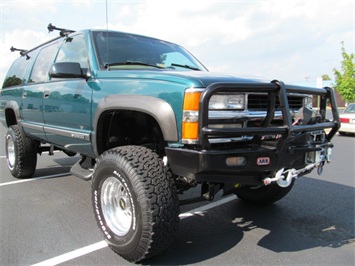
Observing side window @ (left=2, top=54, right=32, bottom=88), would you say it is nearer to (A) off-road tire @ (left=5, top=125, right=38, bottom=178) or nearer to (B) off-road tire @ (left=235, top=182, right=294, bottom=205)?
(A) off-road tire @ (left=5, top=125, right=38, bottom=178)

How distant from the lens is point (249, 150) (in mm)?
2588

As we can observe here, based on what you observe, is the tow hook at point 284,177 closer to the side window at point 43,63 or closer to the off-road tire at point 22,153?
the side window at point 43,63

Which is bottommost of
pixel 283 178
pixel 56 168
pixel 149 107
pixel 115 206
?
pixel 56 168

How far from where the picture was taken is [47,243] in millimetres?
3285

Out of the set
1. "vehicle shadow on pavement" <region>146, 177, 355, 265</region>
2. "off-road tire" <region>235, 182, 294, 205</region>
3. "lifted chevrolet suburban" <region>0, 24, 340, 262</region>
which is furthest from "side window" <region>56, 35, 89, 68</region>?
"off-road tire" <region>235, 182, 294, 205</region>

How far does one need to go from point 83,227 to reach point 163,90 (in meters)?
1.92

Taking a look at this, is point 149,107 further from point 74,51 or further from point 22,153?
point 22,153

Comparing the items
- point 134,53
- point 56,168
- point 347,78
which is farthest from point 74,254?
point 347,78

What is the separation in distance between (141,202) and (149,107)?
2.49 feet

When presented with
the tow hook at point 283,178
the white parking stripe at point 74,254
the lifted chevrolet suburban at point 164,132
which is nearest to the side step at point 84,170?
the lifted chevrolet suburban at point 164,132

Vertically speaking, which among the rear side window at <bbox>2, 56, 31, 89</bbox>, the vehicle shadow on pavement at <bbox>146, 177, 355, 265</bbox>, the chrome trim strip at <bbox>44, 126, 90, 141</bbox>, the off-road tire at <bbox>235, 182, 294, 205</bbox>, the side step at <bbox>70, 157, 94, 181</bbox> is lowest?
the vehicle shadow on pavement at <bbox>146, 177, 355, 265</bbox>

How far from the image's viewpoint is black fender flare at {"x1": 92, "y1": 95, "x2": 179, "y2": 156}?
259 cm

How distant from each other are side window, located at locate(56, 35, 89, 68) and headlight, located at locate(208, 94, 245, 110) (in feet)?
5.64

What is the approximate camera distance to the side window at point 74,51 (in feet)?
12.7
